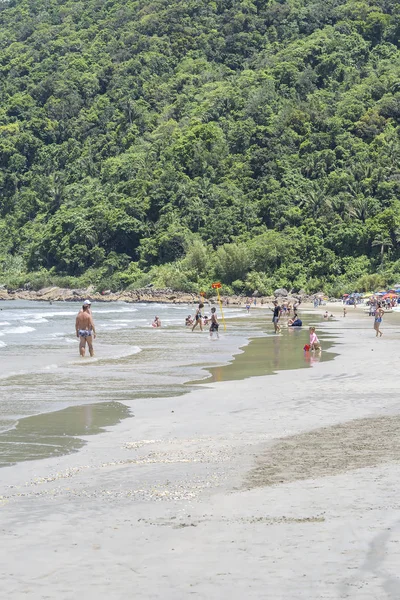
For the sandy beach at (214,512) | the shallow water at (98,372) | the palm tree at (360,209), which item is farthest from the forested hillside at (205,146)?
the sandy beach at (214,512)

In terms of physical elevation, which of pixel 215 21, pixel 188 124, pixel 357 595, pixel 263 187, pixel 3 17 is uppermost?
pixel 3 17

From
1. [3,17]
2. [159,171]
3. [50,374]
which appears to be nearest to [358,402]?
[50,374]

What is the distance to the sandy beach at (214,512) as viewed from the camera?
19.1 ft

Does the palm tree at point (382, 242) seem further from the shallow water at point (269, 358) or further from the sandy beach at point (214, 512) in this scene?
the sandy beach at point (214, 512)

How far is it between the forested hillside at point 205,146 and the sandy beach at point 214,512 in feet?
238

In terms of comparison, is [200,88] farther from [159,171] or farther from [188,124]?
[159,171]

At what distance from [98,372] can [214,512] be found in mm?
12791

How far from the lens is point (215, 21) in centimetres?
16200

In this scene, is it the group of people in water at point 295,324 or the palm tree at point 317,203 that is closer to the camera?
the group of people in water at point 295,324

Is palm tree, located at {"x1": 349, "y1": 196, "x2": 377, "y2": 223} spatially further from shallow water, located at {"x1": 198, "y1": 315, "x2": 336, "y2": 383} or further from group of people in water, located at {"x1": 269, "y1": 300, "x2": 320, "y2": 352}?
shallow water, located at {"x1": 198, "y1": 315, "x2": 336, "y2": 383}

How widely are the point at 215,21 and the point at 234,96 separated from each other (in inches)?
1487

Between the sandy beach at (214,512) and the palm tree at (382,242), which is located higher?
the palm tree at (382,242)

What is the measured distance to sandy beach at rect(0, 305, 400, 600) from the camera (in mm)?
5832

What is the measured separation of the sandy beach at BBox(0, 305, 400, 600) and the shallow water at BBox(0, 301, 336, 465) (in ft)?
2.36
